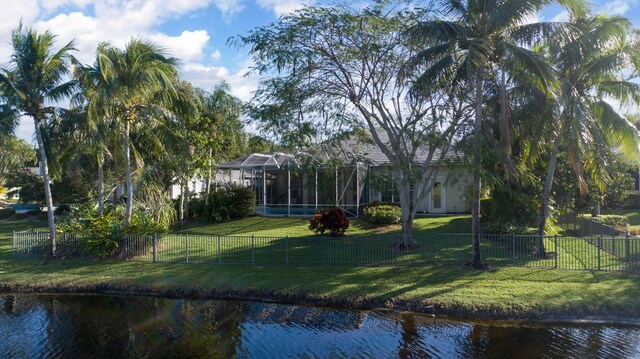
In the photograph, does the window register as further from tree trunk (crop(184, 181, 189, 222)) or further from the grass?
the grass

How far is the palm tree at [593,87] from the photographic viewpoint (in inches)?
555

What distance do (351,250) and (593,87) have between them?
9.38 m

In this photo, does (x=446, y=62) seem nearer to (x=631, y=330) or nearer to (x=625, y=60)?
(x=625, y=60)

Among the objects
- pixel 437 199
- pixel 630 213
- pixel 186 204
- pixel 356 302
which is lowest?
pixel 356 302

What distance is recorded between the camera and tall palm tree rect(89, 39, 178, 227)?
16.7m

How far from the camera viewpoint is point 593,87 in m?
15.8

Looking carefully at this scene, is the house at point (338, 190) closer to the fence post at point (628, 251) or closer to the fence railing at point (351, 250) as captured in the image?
the fence railing at point (351, 250)

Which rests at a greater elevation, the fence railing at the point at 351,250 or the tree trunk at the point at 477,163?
the tree trunk at the point at 477,163

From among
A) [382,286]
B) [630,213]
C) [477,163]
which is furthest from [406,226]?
[630,213]

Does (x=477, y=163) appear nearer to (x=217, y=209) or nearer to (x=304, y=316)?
(x=304, y=316)

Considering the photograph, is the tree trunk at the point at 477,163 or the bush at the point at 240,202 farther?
the bush at the point at 240,202

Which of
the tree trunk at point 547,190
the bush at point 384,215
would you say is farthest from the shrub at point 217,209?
→ the tree trunk at point 547,190

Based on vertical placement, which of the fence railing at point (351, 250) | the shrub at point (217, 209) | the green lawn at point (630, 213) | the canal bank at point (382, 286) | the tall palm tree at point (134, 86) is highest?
the tall palm tree at point (134, 86)

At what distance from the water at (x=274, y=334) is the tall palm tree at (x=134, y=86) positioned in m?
6.98
